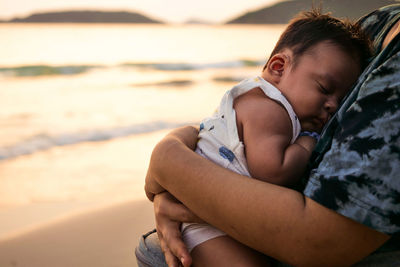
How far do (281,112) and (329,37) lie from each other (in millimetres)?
350

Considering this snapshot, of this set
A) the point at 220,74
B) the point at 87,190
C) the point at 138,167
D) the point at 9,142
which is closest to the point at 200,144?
the point at 87,190

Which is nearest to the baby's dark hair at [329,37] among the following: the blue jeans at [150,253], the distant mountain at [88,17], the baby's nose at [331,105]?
the baby's nose at [331,105]

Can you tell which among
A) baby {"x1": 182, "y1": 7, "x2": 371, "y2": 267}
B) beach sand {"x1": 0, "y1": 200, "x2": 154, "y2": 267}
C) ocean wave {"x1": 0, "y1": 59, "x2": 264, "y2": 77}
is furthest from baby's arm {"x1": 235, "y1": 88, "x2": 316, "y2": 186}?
ocean wave {"x1": 0, "y1": 59, "x2": 264, "y2": 77}

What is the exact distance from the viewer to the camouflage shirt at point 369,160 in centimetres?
97

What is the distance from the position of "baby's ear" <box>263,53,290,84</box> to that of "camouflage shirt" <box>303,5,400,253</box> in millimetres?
525

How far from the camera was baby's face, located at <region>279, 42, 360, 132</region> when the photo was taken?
1492mm

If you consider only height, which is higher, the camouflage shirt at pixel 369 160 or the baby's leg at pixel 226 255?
the camouflage shirt at pixel 369 160

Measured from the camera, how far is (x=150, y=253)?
1.67 m

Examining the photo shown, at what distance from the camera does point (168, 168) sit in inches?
51.7

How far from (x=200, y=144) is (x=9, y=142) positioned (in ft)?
14.2

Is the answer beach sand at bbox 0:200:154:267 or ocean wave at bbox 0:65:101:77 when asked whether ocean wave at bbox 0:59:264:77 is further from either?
beach sand at bbox 0:200:154:267

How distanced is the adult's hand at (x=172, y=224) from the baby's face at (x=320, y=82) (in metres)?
0.51

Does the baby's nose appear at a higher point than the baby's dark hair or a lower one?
lower

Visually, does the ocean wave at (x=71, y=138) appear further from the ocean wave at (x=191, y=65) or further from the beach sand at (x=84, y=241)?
the ocean wave at (x=191, y=65)
